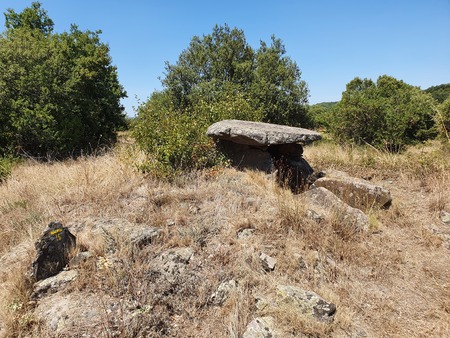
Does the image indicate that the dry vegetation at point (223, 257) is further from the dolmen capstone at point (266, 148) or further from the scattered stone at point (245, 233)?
the dolmen capstone at point (266, 148)

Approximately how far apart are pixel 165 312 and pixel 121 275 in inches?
26.1

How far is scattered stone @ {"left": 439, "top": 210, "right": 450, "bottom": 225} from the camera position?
15.3ft

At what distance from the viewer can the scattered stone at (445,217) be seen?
15.3ft

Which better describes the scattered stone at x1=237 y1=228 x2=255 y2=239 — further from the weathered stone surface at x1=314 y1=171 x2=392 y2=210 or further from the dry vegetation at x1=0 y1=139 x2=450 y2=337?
the weathered stone surface at x1=314 y1=171 x2=392 y2=210

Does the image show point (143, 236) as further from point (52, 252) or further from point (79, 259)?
point (52, 252)

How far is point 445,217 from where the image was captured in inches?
186

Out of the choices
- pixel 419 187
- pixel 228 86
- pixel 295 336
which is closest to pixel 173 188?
pixel 295 336

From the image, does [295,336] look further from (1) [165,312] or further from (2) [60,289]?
(2) [60,289]

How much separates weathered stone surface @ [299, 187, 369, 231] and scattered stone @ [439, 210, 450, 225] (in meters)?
1.44

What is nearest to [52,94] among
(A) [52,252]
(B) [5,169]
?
(B) [5,169]

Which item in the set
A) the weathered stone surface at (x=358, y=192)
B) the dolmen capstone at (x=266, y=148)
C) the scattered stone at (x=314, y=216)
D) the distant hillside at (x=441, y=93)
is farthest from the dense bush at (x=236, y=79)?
the distant hillside at (x=441, y=93)

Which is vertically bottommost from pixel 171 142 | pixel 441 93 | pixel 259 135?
pixel 171 142

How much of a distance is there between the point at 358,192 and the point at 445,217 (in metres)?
1.46

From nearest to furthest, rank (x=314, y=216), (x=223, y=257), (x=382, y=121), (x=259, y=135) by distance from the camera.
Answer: (x=223, y=257) < (x=314, y=216) < (x=259, y=135) < (x=382, y=121)
